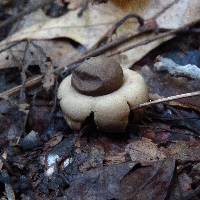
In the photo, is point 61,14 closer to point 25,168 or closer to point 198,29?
point 198,29

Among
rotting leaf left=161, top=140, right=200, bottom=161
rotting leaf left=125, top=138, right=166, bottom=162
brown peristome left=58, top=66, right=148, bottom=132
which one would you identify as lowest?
rotting leaf left=161, top=140, right=200, bottom=161

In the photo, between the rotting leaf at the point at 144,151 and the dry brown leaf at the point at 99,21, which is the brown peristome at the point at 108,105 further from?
the dry brown leaf at the point at 99,21

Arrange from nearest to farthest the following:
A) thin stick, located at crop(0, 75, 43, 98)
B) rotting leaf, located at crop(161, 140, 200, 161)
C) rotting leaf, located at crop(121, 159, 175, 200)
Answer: rotting leaf, located at crop(121, 159, 175, 200), rotting leaf, located at crop(161, 140, 200, 161), thin stick, located at crop(0, 75, 43, 98)

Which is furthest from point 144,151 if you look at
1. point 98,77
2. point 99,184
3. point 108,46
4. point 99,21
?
point 99,21

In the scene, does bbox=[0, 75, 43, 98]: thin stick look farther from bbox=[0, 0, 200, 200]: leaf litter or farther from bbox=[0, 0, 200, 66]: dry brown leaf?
bbox=[0, 0, 200, 66]: dry brown leaf

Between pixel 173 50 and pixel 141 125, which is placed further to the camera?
pixel 173 50

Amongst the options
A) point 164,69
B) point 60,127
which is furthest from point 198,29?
point 60,127

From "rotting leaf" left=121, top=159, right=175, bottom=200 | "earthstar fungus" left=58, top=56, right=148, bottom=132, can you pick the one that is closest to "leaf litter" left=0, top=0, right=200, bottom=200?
"rotting leaf" left=121, top=159, right=175, bottom=200

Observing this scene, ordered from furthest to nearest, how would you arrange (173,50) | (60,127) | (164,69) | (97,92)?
(173,50), (164,69), (60,127), (97,92)
